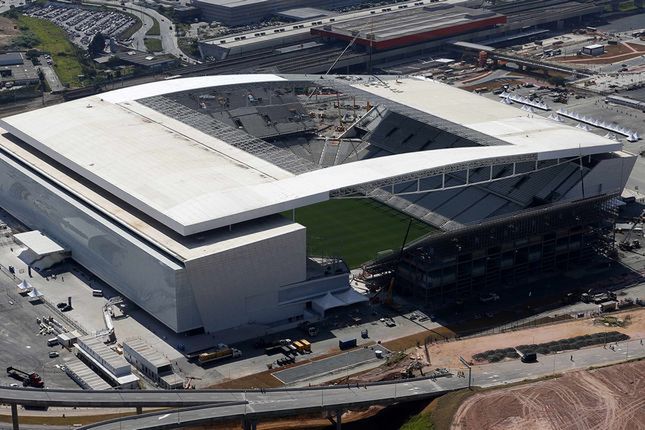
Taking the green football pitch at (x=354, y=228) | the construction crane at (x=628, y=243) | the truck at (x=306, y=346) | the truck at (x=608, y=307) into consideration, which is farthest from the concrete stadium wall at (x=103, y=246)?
the construction crane at (x=628, y=243)

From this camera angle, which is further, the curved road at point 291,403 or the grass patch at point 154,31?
the grass patch at point 154,31

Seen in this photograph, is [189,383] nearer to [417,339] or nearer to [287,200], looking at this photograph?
[287,200]

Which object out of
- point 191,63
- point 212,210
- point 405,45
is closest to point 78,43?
point 191,63

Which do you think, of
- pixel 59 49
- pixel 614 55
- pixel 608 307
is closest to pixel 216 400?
pixel 608 307

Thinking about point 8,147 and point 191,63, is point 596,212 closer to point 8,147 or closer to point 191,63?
point 8,147

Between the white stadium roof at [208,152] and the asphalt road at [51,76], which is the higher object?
the white stadium roof at [208,152]

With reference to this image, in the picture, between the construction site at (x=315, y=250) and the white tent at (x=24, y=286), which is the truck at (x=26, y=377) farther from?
the white tent at (x=24, y=286)
